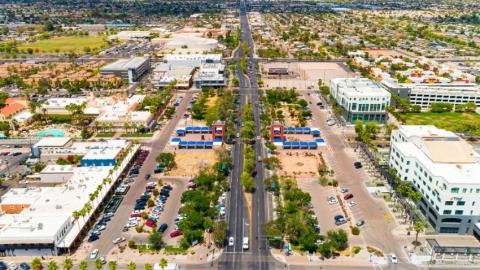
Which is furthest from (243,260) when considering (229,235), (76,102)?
(76,102)

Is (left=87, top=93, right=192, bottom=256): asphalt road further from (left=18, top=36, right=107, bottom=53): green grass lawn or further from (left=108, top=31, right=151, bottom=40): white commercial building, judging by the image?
(left=108, top=31, right=151, bottom=40): white commercial building

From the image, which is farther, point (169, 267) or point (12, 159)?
point (12, 159)

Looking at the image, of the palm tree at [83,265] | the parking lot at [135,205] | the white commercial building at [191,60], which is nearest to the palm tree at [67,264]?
the palm tree at [83,265]

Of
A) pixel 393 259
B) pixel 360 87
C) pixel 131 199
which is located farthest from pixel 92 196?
pixel 360 87

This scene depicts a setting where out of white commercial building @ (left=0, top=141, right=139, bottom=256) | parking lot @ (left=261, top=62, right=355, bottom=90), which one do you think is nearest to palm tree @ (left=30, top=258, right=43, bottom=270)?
white commercial building @ (left=0, top=141, right=139, bottom=256)

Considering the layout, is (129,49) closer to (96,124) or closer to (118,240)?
(96,124)

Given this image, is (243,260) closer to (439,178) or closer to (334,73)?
(439,178)

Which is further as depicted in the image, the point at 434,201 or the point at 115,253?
the point at 434,201
